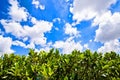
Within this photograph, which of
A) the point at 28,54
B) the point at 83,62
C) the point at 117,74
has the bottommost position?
the point at 117,74

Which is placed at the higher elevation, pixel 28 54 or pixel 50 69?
pixel 28 54

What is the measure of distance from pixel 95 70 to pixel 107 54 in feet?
10.3

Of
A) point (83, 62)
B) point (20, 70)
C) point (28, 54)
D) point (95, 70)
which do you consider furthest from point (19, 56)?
point (95, 70)

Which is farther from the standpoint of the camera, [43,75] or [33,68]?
[33,68]

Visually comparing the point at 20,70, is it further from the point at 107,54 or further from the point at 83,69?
the point at 107,54

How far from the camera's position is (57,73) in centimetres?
1241

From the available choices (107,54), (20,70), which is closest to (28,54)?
(20,70)

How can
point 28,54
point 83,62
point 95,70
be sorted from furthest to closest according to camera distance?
point 28,54, point 83,62, point 95,70

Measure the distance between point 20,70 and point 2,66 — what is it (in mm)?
2066

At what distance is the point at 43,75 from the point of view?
447 inches

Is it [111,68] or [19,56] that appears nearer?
[111,68]

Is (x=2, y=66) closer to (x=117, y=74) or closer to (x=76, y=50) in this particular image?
(x=76, y=50)

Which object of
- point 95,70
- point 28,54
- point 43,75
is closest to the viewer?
point 43,75

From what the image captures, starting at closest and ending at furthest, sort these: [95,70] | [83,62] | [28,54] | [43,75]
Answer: [43,75] < [95,70] < [83,62] < [28,54]
